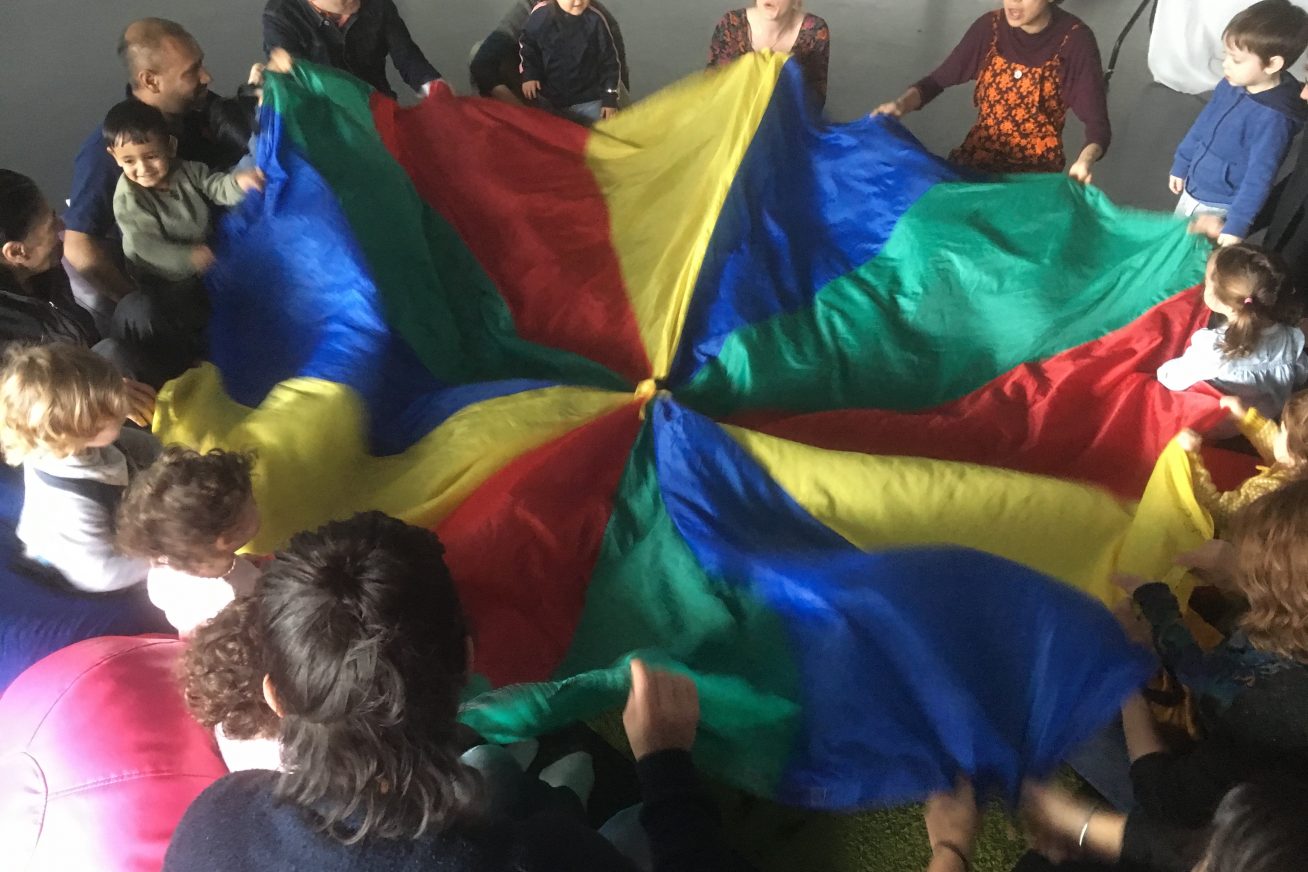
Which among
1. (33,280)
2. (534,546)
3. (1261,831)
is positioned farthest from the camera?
(33,280)

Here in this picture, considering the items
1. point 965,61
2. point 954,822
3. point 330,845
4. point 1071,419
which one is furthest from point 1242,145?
point 330,845

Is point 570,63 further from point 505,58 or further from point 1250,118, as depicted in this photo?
point 1250,118

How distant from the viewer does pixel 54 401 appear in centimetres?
117

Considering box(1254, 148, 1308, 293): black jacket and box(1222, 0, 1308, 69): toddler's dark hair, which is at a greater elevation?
box(1222, 0, 1308, 69): toddler's dark hair

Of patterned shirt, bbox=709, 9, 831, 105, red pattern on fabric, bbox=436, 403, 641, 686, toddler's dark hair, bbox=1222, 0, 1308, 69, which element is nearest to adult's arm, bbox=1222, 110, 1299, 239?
toddler's dark hair, bbox=1222, 0, 1308, 69

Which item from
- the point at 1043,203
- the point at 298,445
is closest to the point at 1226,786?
the point at 1043,203

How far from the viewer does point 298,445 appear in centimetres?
138

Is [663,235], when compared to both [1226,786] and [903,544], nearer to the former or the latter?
[903,544]

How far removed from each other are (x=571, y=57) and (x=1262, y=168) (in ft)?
4.87

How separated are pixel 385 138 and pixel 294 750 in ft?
4.58

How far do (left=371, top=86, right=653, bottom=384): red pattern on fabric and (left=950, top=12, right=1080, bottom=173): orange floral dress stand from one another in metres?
0.87

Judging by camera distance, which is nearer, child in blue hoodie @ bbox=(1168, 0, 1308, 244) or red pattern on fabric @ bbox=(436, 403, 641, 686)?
red pattern on fabric @ bbox=(436, 403, 641, 686)

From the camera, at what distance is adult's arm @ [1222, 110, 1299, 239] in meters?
1.79

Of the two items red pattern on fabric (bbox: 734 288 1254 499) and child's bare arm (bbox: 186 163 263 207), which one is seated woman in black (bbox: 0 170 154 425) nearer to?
child's bare arm (bbox: 186 163 263 207)
